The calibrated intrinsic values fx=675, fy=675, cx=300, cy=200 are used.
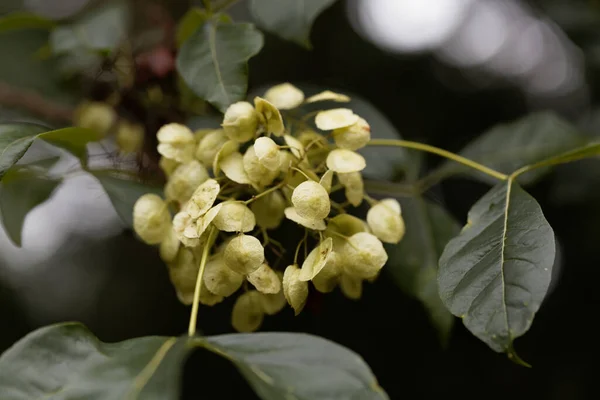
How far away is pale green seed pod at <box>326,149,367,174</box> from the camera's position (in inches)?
20.1

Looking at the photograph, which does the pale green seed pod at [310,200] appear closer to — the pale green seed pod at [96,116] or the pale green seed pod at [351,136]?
the pale green seed pod at [351,136]

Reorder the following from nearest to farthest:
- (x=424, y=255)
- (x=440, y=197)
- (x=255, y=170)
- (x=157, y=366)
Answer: (x=157, y=366)
(x=255, y=170)
(x=424, y=255)
(x=440, y=197)

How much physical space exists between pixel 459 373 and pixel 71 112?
1034mm

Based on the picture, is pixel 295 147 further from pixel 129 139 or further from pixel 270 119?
pixel 129 139

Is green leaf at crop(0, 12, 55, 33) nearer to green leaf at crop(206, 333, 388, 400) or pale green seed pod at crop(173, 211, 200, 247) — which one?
pale green seed pod at crop(173, 211, 200, 247)

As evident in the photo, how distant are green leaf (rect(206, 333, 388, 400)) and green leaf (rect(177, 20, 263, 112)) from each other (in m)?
0.20

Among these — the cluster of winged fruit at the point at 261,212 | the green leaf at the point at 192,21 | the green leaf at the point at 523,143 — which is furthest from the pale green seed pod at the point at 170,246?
the green leaf at the point at 523,143

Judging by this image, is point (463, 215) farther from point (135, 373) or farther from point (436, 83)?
point (135, 373)

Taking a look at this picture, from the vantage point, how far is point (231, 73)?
56 cm

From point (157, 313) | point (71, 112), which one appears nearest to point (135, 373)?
point (71, 112)

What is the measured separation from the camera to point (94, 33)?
2.48 feet

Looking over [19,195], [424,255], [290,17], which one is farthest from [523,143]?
[19,195]

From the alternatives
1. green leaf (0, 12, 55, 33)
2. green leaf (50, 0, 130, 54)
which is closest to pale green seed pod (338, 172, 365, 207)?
green leaf (50, 0, 130, 54)

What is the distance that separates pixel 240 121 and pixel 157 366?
8.1 inches
